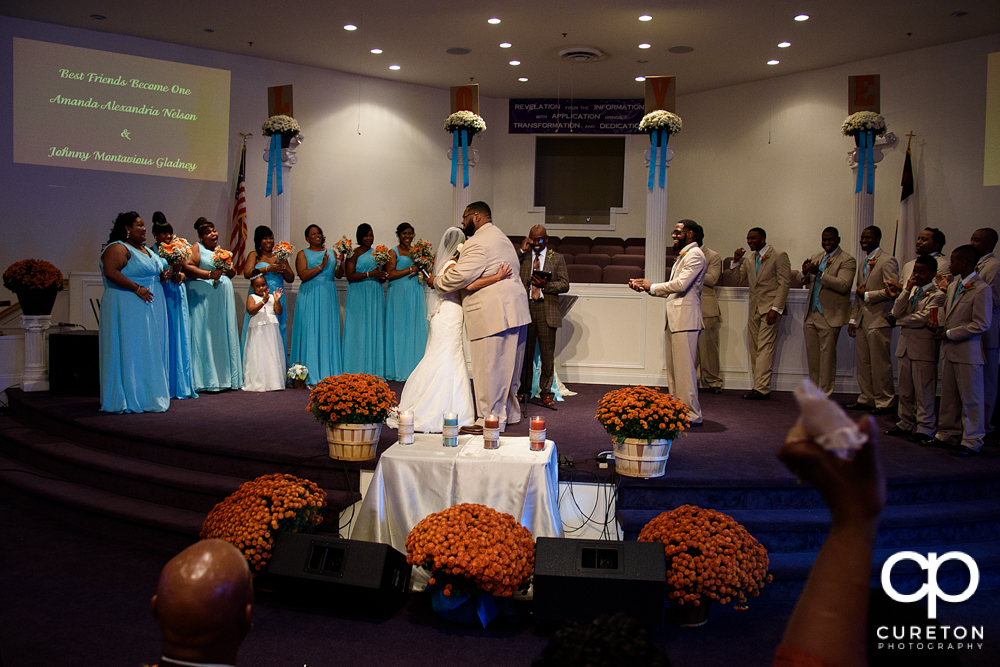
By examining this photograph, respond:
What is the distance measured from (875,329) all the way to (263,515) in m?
5.67

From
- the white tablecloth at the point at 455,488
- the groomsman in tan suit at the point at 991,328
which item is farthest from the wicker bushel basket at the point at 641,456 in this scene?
the groomsman in tan suit at the point at 991,328

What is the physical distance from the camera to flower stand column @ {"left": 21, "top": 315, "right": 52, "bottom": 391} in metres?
7.36

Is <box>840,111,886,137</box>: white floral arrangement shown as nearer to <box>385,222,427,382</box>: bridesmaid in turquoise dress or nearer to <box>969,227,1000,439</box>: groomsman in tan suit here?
<box>969,227,1000,439</box>: groomsman in tan suit

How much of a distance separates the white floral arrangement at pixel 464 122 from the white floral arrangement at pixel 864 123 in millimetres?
4024

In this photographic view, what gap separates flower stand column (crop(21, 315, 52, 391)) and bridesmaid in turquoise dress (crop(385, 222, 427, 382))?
3402mm

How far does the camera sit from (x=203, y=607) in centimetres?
129

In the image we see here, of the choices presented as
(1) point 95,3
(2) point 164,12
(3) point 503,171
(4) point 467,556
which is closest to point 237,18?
(2) point 164,12

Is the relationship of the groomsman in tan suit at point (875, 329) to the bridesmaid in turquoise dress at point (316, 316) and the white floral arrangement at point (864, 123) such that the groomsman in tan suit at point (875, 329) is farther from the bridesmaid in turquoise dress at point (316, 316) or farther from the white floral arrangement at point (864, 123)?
the bridesmaid in turquoise dress at point (316, 316)

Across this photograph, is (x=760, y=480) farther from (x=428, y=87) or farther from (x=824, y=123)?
(x=428, y=87)

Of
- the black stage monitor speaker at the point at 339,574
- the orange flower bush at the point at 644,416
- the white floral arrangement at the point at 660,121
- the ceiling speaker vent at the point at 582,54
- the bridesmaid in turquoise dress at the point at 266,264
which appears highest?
the ceiling speaker vent at the point at 582,54

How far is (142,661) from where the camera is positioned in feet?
10.3

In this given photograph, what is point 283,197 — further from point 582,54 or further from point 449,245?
point 582,54

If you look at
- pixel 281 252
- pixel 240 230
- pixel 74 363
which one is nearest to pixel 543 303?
pixel 281 252

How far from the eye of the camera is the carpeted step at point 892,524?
4137 millimetres
